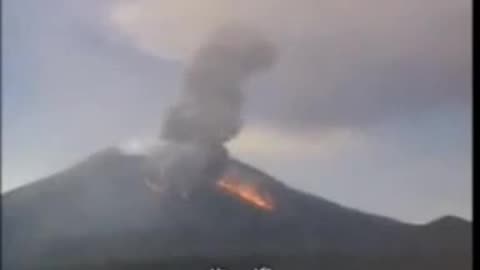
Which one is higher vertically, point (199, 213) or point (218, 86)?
point (218, 86)

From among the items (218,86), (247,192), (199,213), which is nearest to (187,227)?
(199,213)

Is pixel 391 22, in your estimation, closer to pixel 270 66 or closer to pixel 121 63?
pixel 270 66

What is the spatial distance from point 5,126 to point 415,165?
0.81 meters

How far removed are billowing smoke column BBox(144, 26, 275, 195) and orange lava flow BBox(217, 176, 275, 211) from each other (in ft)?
0.08

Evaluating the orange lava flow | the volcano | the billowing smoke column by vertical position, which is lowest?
the volcano

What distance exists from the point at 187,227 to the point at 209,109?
0.79 feet

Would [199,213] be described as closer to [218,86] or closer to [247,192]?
[247,192]

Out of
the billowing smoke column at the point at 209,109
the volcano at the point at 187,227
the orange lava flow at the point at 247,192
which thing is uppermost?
the billowing smoke column at the point at 209,109

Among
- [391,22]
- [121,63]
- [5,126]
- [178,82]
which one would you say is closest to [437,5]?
[391,22]

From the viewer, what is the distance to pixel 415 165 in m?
1.55

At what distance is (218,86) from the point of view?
1576 millimetres

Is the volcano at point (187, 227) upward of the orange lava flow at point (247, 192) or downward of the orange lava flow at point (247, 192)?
downward

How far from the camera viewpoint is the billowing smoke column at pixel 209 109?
62.2 inches

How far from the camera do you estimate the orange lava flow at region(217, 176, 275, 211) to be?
1584mm
